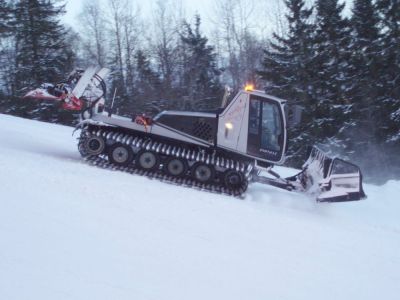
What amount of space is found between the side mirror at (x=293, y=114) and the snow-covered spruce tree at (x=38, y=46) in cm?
2466

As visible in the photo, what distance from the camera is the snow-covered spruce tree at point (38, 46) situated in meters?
31.3

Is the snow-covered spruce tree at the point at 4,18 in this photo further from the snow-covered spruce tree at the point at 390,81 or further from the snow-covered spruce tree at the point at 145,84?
the snow-covered spruce tree at the point at 390,81

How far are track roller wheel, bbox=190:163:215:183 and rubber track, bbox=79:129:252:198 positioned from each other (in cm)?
10

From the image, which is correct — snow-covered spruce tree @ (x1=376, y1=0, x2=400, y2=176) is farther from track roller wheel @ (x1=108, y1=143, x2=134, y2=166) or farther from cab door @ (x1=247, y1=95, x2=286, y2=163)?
track roller wheel @ (x1=108, y1=143, x2=134, y2=166)

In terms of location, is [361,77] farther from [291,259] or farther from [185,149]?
[291,259]

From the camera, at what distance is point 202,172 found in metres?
9.39

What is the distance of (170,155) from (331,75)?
19713 mm

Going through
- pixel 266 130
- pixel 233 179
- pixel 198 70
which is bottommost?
pixel 233 179

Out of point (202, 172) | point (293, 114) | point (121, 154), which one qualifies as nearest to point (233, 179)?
point (202, 172)

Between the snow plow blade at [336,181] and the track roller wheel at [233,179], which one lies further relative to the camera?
the track roller wheel at [233,179]

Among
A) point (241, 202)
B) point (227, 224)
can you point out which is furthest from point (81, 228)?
point (241, 202)

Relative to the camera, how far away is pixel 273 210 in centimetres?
817

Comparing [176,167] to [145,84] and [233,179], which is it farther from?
[145,84]

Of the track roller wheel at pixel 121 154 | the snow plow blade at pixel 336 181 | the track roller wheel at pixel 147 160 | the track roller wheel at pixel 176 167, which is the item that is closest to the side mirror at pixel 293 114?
the snow plow blade at pixel 336 181
